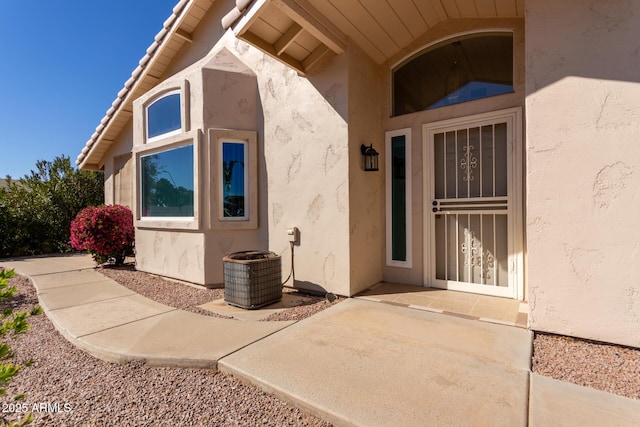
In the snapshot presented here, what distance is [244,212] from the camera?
5.66 m

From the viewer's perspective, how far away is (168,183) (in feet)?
20.2

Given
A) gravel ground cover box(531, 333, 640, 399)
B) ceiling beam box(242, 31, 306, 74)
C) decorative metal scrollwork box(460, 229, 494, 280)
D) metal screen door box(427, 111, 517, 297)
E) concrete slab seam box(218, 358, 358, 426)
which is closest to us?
concrete slab seam box(218, 358, 358, 426)

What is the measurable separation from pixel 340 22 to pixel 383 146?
2.06m

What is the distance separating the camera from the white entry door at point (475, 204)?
4309 millimetres

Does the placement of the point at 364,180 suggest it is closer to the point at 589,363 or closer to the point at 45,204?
the point at 589,363

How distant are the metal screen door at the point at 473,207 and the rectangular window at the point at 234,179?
3.35 meters

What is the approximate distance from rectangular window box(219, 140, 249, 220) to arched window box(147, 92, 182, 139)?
122cm

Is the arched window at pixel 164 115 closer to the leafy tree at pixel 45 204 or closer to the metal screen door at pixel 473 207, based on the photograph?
the metal screen door at pixel 473 207

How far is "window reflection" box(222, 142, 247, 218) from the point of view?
5543 millimetres

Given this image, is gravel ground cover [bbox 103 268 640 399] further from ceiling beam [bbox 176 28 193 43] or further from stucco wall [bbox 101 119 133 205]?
stucco wall [bbox 101 119 133 205]

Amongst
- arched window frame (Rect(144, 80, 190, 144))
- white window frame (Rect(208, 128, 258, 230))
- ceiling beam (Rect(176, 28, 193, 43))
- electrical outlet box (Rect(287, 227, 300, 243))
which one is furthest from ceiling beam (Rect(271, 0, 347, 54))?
ceiling beam (Rect(176, 28, 193, 43))

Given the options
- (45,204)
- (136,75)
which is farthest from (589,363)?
(45,204)

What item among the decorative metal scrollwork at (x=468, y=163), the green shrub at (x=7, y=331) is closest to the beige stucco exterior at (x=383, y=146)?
the decorative metal scrollwork at (x=468, y=163)

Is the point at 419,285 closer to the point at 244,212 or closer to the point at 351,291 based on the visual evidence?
the point at 351,291
